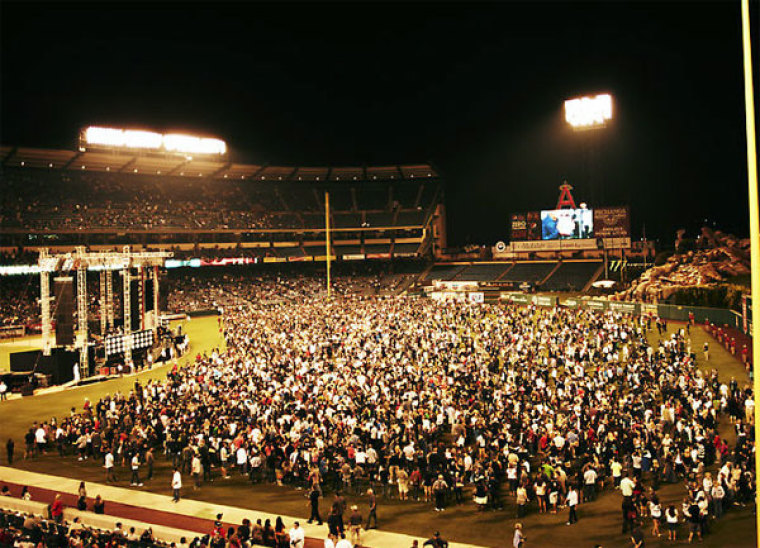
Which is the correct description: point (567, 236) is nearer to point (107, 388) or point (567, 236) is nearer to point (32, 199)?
point (107, 388)

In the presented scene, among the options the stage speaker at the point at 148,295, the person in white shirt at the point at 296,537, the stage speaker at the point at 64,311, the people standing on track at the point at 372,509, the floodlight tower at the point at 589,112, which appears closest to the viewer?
the person in white shirt at the point at 296,537

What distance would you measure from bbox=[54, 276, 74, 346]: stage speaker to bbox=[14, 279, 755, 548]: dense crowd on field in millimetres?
6434

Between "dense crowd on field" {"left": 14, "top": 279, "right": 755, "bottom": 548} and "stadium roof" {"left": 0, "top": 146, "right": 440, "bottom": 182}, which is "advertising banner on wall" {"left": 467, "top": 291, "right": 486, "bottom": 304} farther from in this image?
"stadium roof" {"left": 0, "top": 146, "right": 440, "bottom": 182}

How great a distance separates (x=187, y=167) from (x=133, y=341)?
41148 mm

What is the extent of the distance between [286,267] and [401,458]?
60.3 m

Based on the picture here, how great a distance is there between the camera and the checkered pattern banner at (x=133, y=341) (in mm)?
31844

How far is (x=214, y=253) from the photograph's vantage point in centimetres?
6894

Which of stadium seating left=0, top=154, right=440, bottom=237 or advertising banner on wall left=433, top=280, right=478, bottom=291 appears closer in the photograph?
advertising banner on wall left=433, top=280, right=478, bottom=291

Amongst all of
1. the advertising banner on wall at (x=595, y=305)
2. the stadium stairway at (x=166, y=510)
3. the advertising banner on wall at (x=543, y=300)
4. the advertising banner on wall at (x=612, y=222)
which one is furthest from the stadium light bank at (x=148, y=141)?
the stadium stairway at (x=166, y=510)

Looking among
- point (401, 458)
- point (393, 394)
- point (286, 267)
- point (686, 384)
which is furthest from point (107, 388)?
point (286, 267)

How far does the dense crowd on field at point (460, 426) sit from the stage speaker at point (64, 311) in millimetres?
6434

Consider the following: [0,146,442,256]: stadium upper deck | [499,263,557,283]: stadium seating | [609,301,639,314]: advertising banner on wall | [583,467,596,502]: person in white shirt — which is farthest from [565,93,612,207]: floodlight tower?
[583,467,596,502]: person in white shirt

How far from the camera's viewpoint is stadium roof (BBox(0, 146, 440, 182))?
5800cm

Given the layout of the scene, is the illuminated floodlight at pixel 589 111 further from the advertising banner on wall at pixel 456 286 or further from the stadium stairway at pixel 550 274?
the advertising banner on wall at pixel 456 286
